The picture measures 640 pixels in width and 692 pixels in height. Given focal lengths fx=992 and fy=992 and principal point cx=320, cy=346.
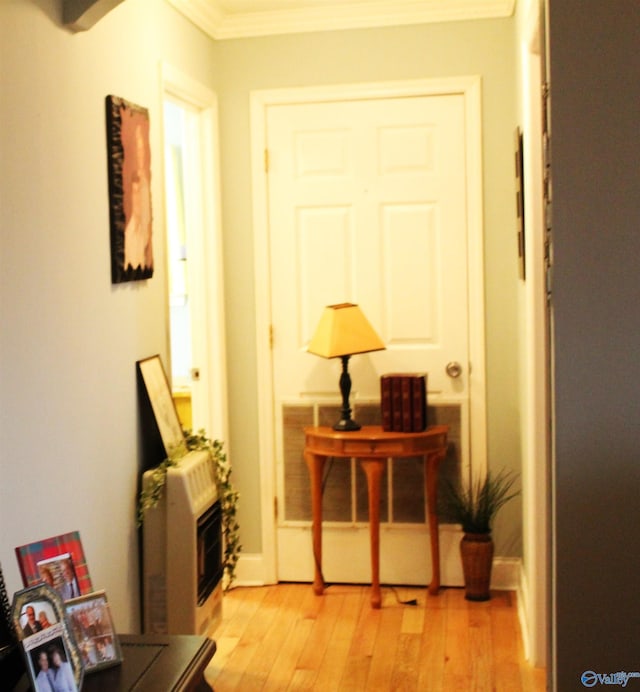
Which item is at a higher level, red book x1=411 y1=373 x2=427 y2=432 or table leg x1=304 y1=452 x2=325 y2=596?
red book x1=411 y1=373 x2=427 y2=432

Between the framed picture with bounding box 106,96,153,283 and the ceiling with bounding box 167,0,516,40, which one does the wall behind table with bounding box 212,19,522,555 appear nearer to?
the ceiling with bounding box 167,0,516,40

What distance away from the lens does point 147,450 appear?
11.4 ft

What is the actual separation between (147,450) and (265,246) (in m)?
1.37

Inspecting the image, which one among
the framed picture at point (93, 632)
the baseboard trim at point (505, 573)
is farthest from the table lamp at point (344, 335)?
the framed picture at point (93, 632)

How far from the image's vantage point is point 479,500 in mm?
4305

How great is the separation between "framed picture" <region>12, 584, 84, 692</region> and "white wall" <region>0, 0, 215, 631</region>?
67 cm

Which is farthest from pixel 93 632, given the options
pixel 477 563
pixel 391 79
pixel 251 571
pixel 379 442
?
pixel 391 79

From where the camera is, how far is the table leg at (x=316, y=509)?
433cm

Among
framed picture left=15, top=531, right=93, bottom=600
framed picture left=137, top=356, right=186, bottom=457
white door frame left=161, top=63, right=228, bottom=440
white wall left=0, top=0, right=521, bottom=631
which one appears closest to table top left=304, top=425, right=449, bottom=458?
white wall left=0, top=0, right=521, bottom=631

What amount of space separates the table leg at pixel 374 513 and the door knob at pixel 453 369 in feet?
1.70

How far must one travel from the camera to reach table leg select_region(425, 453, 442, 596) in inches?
167

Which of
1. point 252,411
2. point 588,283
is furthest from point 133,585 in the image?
point 588,283

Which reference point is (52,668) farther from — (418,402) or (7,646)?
(418,402)

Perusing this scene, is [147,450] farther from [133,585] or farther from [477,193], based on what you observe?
[477,193]
